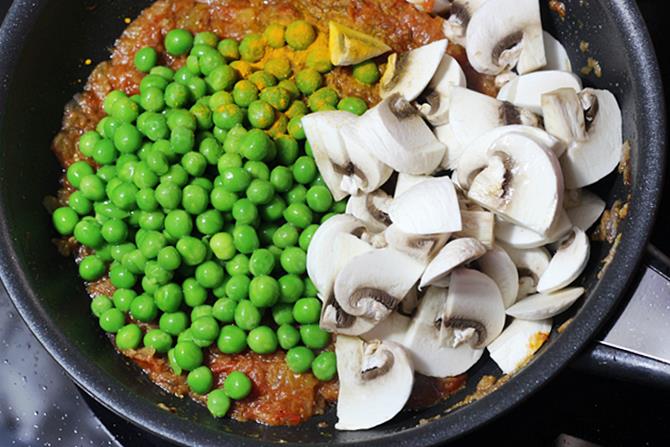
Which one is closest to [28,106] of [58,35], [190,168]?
[58,35]

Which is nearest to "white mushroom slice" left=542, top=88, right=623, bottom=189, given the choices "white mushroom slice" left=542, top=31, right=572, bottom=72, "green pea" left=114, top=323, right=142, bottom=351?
"white mushroom slice" left=542, top=31, right=572, bottom=72

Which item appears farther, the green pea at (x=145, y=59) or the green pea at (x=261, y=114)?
the green pea at (x=145, y=59)

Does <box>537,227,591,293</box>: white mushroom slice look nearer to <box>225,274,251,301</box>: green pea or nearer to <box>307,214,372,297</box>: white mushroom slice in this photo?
<box>307,214,372,297</box>: white mushroom slice

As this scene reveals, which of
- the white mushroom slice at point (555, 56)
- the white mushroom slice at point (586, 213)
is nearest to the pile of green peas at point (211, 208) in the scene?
the white mushroom slice at point (555, 56)

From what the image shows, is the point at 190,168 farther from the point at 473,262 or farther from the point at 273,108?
the point at 473,262

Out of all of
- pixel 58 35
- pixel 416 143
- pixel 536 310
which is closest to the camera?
pixel 536 310

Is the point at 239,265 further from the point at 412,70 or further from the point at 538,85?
the point at 538,85

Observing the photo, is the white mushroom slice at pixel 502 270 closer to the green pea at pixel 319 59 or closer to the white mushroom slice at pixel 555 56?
the white mushroom slice at pixel 555 56
